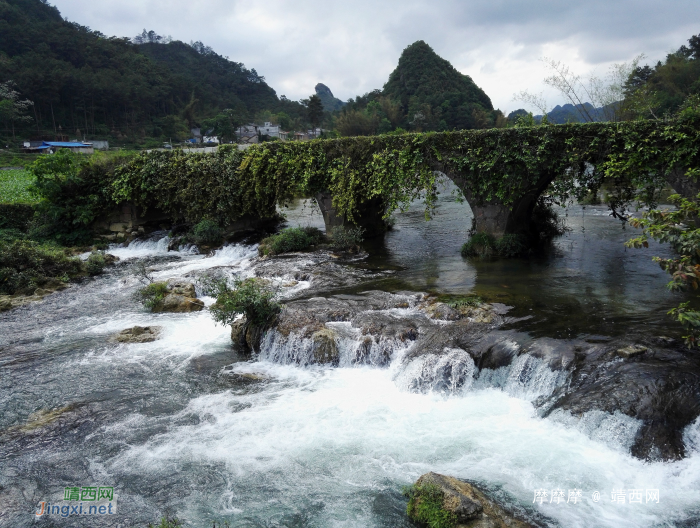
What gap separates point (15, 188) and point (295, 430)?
1068 inches

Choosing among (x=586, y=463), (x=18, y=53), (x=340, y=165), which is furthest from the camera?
(x=18, y=53)

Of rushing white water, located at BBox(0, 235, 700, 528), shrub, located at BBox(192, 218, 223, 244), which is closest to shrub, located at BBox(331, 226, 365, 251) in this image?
shrub, located at BBox(192, 218, 223, 244)

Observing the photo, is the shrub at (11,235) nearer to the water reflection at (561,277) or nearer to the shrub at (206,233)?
the shrub at (206,233)

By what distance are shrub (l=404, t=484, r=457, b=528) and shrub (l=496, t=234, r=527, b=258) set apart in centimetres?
1039

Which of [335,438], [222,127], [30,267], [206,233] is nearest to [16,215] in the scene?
[30,267]

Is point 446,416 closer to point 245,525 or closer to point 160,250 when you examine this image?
point 245,525

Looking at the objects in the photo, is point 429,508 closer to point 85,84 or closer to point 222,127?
point 85,84

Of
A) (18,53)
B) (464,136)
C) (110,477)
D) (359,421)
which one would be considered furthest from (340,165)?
(18,53)

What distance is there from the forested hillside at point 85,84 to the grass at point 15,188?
2900 cm

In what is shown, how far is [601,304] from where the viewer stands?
1069 cm

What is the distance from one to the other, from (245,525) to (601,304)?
8.37m

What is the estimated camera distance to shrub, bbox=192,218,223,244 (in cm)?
1967

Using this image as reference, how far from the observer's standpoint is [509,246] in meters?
15.2

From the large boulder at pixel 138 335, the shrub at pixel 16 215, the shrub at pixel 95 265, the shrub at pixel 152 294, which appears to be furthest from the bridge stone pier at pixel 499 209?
the shrub at pixel 16 215
